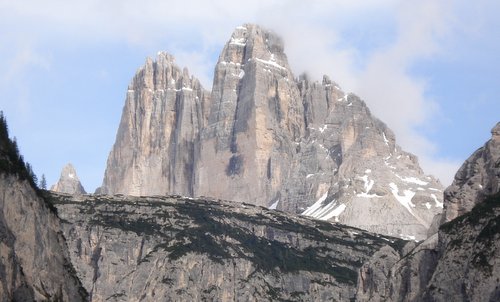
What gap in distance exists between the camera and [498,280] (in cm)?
12062

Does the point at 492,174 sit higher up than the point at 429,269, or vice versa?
the point at 492,174

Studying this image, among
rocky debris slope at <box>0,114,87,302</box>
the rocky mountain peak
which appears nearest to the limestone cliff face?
rocky debris slope at <box>0,114,87,302</box>

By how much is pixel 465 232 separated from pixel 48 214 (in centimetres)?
4093

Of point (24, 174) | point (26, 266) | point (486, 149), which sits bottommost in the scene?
point (26, 266)

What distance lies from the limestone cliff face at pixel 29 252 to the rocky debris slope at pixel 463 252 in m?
35.8

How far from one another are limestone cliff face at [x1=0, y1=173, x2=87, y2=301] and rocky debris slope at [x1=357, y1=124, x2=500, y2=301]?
35788 millimetres

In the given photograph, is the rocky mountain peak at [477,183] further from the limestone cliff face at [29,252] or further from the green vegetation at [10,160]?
the green vegetation at [10,160]

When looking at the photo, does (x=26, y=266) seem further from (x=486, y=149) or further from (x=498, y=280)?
(x=486, y=149)

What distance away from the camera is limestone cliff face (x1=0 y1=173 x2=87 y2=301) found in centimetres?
10304

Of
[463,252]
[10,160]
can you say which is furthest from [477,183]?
[10,160]

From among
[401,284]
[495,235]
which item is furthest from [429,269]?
[495,235]

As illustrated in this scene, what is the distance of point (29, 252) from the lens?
11250 centimetres

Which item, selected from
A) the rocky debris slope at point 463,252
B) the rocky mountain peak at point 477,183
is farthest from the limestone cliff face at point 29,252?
the rocky mountain peak at point 477,183

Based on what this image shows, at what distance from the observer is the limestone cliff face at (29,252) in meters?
103
